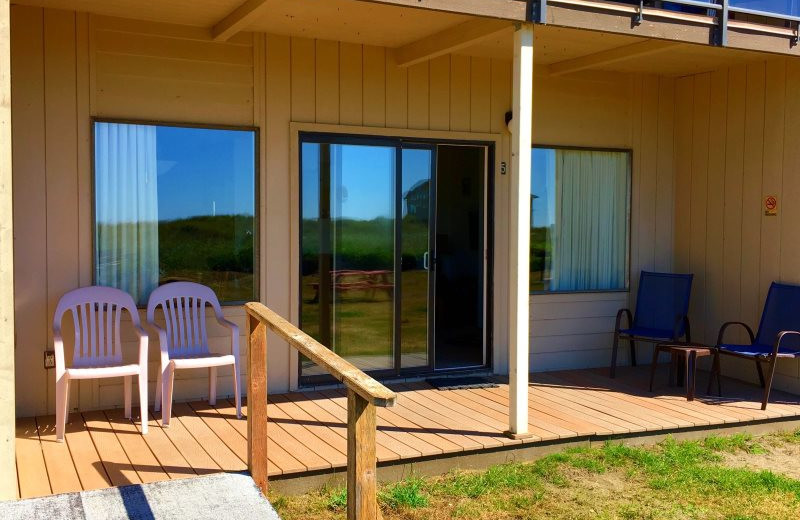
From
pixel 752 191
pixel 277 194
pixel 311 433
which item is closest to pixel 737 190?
pixel 752 191

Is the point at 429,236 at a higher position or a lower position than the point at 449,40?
lower

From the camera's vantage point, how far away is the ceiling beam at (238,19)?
4727 mm

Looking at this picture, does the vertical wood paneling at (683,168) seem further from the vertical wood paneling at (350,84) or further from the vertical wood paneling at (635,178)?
the vertical wood paneling at (350,84)

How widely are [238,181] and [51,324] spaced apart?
150 centimetres

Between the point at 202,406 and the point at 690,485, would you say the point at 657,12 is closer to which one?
the point at 690,485

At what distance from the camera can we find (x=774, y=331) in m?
6.14

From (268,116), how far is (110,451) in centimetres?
245

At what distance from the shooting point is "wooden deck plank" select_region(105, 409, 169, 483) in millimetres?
4115

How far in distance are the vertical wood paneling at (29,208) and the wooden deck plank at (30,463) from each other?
1.03 feet

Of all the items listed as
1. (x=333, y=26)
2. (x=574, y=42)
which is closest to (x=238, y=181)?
(x=333, y=26)

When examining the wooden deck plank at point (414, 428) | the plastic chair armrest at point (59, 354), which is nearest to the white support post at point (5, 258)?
the plastic chair armrest at point (59, 354)

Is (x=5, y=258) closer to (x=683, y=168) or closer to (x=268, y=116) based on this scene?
(x=268, y=116)

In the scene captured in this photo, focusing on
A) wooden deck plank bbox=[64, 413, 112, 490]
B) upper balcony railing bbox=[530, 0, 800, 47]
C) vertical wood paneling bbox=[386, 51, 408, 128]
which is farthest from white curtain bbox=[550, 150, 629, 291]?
wooden deck plank bbox=[64, 413, 112, 490]

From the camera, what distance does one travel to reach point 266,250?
5801 mm
